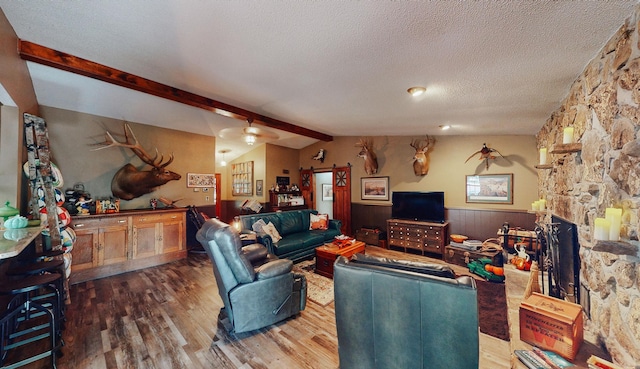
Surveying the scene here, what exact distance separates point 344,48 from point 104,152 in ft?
15.7

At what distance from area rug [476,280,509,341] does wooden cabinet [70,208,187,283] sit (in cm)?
513

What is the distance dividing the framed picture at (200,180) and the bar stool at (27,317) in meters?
3.10

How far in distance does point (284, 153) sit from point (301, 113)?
10.8 ft

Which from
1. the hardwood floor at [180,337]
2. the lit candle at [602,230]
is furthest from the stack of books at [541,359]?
the lit candle at [602,230]

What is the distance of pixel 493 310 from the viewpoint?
2887 mm

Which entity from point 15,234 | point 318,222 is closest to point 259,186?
point 318,222

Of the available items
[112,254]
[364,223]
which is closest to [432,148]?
[364,223]

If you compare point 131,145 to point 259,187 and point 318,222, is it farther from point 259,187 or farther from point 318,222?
point 318,222

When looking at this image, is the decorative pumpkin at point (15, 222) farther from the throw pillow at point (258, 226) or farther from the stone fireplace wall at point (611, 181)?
the stone fireplace wall at point (611, 181)

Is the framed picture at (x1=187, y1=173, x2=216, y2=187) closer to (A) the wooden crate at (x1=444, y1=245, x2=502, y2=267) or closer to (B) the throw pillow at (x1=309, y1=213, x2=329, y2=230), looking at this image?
(B) the throw pillow at (x1=309, y1=213, x2=329, y2=230)

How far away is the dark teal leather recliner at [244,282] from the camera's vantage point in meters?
2.25

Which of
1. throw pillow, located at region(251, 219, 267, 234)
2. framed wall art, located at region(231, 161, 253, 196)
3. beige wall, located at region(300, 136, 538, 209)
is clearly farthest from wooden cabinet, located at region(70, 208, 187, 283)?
beige wall, located at region(300, 136, 538, 209)

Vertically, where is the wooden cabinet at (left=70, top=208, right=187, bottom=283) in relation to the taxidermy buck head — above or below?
below

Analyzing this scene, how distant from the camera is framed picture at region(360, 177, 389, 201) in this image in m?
5.93
